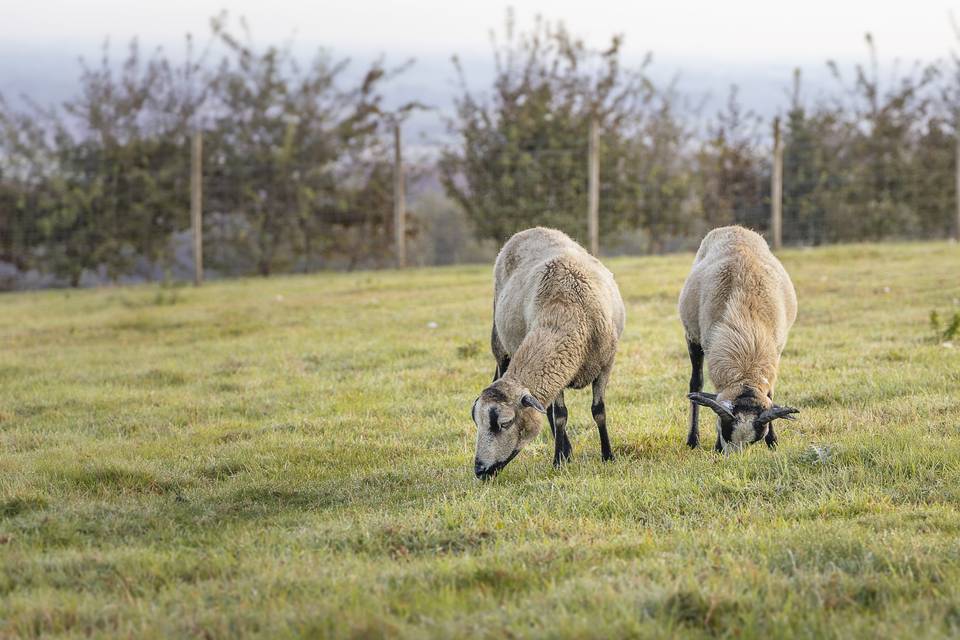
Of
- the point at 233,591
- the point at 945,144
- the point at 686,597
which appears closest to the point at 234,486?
the point at 233,591

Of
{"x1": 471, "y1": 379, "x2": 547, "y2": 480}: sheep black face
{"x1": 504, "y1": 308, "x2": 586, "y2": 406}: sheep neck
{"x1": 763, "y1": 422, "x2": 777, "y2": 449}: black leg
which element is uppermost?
{"x1": 504, "y1": 308, "x2": 586, "y2": 406}: sheep neck

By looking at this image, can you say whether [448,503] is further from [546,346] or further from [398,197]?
[398,197]

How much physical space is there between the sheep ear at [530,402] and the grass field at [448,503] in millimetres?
519

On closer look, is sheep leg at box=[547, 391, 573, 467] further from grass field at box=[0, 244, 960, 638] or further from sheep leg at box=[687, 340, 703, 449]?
sheep leg at box=[687, 340, 703, 449]

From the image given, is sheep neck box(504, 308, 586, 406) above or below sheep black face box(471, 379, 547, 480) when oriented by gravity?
above

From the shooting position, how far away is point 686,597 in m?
4.26

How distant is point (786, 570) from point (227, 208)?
2220 centimetres

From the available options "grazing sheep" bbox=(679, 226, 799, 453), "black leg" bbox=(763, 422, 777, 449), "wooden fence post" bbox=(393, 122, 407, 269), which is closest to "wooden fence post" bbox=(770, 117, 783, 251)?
"wooden fence post" bbox=(393, 122, 407, 269)

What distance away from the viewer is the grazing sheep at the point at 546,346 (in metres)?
6.73

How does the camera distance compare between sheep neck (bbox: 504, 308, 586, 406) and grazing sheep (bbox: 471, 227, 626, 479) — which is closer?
grazing sheep (bbox: 471, 227, 626, 479)

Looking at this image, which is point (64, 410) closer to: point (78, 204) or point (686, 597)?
point (686, 597)

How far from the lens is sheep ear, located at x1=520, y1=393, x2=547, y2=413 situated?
6559mm

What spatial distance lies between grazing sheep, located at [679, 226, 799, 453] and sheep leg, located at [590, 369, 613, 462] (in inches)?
27.5

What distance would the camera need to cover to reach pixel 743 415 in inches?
265
